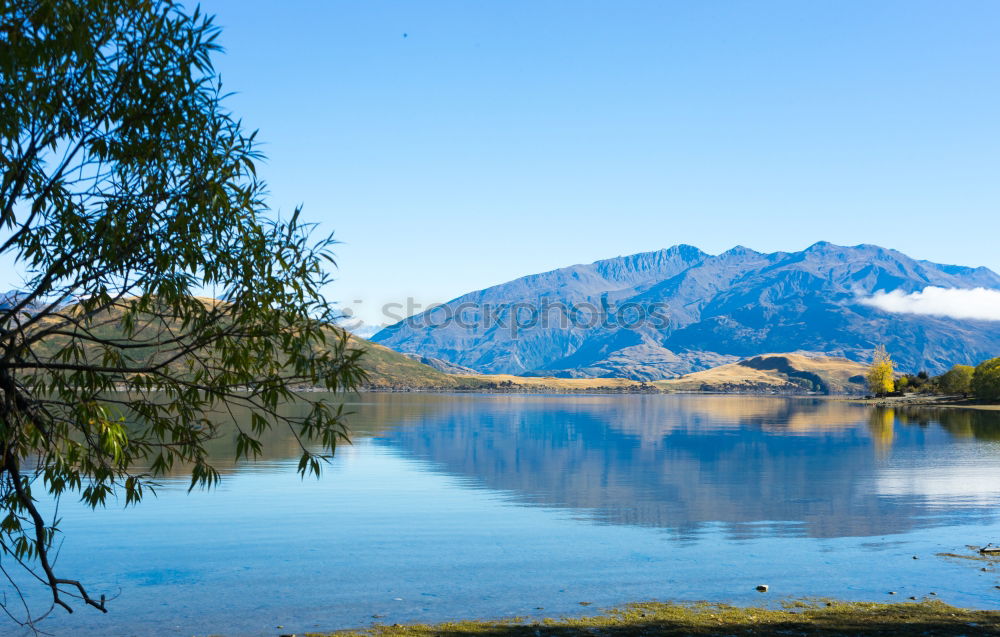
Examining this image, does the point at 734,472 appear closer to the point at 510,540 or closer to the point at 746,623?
the point at 510,540

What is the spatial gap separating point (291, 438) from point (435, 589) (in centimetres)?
8888

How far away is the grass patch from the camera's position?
77.3ft

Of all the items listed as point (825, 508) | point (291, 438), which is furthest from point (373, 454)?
point (825, 508)

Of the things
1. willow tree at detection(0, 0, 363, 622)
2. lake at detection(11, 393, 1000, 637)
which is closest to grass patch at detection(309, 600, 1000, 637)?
lake at detection(11, 393, 1000, 637)

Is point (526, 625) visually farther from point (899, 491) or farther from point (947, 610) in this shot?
point (899, 491)

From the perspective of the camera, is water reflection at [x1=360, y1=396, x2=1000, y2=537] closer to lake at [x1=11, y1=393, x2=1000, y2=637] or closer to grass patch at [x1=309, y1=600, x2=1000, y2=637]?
lake at [x1=11, y1=393, x2=1000, y2=637]

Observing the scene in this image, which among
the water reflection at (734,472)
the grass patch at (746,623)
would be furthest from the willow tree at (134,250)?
the water reflection at (734,472)

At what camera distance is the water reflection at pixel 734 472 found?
168 feet

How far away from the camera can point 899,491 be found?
63.5 meters

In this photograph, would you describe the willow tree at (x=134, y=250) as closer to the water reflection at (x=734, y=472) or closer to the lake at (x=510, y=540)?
the lake at (x=510, y=540)

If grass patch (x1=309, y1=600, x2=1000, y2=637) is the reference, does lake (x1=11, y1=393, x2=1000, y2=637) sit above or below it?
below

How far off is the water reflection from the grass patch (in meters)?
18.4

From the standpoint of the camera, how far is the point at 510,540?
139ft

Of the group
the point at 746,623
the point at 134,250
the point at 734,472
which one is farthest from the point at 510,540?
the point at 734,472
